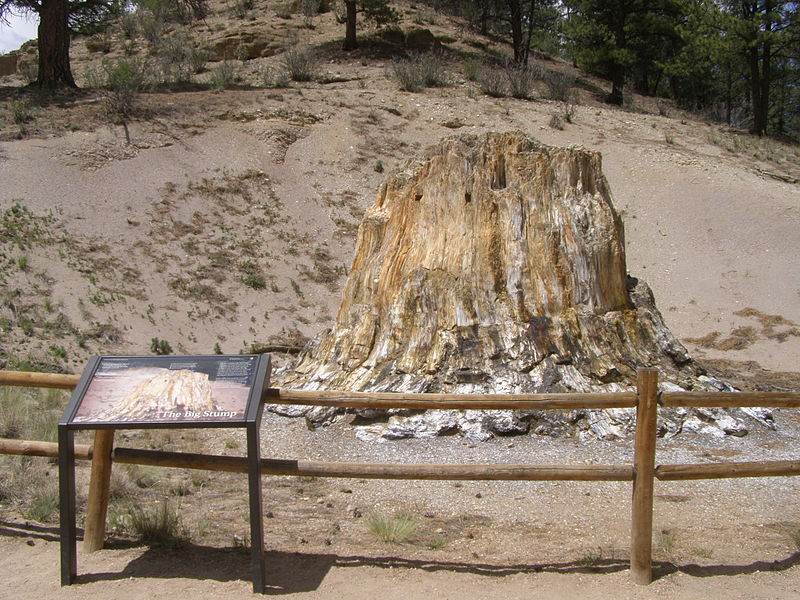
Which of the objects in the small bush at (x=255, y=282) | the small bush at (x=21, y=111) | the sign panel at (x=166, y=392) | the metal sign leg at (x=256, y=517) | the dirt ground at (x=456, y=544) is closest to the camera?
the sign panel at (x=166, y=392)

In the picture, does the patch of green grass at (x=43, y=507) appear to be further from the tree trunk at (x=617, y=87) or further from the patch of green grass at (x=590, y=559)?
the tree trunk at (x=617, y=87)

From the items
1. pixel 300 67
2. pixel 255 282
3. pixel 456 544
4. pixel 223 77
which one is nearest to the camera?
pixel 456 544

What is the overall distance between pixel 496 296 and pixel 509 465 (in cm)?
416

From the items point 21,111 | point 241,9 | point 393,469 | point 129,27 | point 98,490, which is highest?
point 241,9

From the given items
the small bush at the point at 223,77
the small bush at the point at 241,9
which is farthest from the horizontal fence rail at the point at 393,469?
the small bush at the point at 241,9

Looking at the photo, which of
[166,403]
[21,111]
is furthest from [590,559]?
[21,111]

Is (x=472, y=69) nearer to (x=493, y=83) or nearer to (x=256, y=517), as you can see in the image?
(x=493, y=83)

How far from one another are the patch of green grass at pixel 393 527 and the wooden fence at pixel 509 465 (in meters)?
0.60

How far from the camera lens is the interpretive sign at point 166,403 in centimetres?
381

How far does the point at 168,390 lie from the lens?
3947 millimetres

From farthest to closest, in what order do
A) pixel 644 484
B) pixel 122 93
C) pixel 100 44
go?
pixel 100 44, pixel 122 93, pixel 644 484

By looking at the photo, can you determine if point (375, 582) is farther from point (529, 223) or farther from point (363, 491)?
point (529, 223)

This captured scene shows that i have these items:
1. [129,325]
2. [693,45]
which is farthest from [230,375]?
[693,45]

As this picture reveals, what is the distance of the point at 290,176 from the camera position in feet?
65.3
